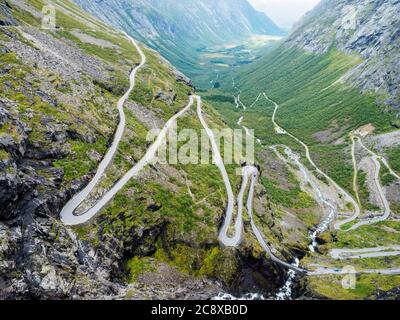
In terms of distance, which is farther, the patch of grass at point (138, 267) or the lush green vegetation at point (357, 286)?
the lush green vegetation at point (357, 286)

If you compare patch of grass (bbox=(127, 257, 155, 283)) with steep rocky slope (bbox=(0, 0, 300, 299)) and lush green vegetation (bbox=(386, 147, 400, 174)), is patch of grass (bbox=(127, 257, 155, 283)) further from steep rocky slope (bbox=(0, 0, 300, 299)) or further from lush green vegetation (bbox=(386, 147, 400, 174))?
lush green vegetation (bbox=(386, 147, 400, 174))

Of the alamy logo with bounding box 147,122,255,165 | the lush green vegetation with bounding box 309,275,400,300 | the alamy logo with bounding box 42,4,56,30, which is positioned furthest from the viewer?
the alamy logo with bounding box 42,4,56,30

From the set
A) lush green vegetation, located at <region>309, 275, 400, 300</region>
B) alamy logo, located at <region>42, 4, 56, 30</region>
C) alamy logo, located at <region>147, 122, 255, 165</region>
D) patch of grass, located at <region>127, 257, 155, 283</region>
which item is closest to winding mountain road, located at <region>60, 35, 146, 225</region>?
alamy logo, located at <region>147, 122, 255, 165</region>

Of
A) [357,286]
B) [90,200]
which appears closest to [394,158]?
[357,286]

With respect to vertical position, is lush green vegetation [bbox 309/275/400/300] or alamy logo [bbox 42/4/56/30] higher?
alamy logo [bbox 42/4/56/30]

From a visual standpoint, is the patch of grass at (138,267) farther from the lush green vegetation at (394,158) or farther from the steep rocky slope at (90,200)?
the lush green vegetation at (394,158)

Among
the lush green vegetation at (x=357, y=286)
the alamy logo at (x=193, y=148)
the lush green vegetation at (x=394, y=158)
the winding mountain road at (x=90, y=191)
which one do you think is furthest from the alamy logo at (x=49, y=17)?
the lush green vegetation at (x=394, y=158)

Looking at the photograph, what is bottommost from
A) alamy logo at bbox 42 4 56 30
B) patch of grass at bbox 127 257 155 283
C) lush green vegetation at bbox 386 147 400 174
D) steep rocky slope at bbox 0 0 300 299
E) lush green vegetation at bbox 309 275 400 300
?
lush green vegetation at bbox 309 275 400 300
